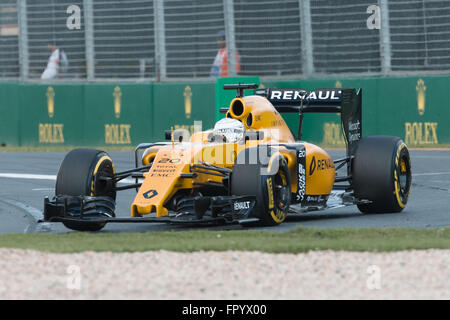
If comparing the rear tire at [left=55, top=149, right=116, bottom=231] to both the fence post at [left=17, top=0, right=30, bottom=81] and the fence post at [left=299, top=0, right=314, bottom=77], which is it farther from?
the fence post at [left=17, top=0, right=30, bottom=81]

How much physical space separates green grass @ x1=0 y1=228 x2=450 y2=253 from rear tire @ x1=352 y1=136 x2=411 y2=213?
6.34 ft

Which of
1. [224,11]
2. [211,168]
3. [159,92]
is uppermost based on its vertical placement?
[224,11]

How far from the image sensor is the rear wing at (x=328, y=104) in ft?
38.7

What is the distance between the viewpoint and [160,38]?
2252cm

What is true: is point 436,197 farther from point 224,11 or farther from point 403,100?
point 224,11

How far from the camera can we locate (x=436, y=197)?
12664mm

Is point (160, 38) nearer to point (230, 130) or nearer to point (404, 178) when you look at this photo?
point (404, 178)

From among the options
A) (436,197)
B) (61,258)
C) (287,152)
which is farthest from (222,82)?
(61,258)

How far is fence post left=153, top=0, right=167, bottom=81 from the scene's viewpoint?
887 inches

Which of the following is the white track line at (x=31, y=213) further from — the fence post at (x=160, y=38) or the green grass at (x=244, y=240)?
the fence post at (x=160, y=38)

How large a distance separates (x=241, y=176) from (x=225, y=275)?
2.87m

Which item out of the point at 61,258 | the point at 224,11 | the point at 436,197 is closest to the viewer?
the point at 61,258

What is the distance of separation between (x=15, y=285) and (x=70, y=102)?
16.7 meters

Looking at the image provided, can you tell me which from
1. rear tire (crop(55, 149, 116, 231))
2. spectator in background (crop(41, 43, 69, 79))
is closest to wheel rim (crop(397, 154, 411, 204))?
rear tire (crop(55, 149, 116, 231))
